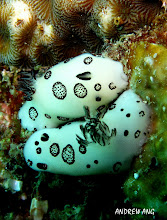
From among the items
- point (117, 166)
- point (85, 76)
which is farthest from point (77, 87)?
point (117, 166)

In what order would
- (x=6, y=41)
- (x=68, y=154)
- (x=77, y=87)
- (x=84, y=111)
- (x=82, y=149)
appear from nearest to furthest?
(x=82, y=149), (x=68, y=154), (x=77, y=87), (x=84, y=111), (x=6, y=41)

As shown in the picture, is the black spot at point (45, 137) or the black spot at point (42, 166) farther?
the black spot at point (45, 137)

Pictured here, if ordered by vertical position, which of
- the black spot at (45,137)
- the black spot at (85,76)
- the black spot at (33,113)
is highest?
the black spot at (85,76)

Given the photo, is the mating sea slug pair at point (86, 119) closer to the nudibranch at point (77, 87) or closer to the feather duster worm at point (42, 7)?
the nudibranch at point (77, 87)

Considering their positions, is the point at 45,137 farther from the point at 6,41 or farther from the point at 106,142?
the point at 6,41

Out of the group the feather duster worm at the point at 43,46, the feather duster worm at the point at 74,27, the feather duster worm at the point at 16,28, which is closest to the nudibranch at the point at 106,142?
the feather duster worm at the point at 74,27

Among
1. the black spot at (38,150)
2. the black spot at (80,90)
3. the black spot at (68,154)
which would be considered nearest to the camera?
the black spot at (68,154)

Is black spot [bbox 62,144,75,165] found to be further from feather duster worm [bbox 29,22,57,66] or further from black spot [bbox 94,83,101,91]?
feather duster worm [bbox 29,22,57,66]
